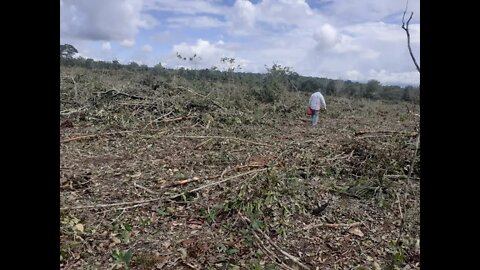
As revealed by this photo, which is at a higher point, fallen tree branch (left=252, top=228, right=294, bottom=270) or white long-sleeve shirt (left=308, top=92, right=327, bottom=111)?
white long-sleeve shirt (left=308, top=92, right=327, bottom=111)

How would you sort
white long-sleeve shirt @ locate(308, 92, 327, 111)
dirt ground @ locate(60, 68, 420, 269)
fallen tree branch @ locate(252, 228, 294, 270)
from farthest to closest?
white long-sleeve shirt @ locate(308, 92, 327, 111)
dirt ground @ locate(60, 68, 420, 269)
fallen tree branch @ locate(252, 228, 294, 270)

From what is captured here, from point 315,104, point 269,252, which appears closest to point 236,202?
point 269,252

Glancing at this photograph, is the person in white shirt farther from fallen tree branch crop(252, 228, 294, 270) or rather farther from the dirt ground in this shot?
fallen tree branch crop(252, 228, 294, 270)

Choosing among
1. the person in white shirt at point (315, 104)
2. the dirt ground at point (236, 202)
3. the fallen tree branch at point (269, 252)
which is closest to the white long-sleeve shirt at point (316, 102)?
the person in white shirt at point (315, 104)

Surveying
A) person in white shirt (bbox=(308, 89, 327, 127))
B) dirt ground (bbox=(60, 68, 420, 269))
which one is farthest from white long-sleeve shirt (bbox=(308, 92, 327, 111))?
dirt ground (bbox=(60, 68, 420, 269))

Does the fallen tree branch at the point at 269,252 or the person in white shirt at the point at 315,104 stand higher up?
the person in white shirt at the point at 315,104

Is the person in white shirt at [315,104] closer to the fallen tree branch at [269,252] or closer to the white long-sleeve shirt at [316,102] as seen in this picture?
the white long-sleeve shirt at [316,102]

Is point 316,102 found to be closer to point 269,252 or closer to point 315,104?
point 315,104

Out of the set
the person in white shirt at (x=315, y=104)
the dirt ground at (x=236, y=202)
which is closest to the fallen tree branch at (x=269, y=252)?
the dirt ground at (x=236, y=202)

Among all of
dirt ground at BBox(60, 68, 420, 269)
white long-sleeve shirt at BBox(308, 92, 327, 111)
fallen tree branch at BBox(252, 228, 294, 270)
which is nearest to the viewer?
fallen tree branch at BBox(252, 228, 294, 270)

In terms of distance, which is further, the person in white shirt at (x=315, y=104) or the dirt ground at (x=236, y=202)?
the person in white shirt at (x=315, y=104)

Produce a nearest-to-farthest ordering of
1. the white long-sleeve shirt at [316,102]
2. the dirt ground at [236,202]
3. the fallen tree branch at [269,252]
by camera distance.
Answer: the fallen tree branch at [269,252], the dirt ground at [236,202], the white long-sleeve shirt at [316,102]

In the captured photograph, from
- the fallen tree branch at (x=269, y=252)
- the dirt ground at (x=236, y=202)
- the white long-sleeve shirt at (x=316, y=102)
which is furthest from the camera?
the white long-sleeve shirt at (x=316, y=102)
